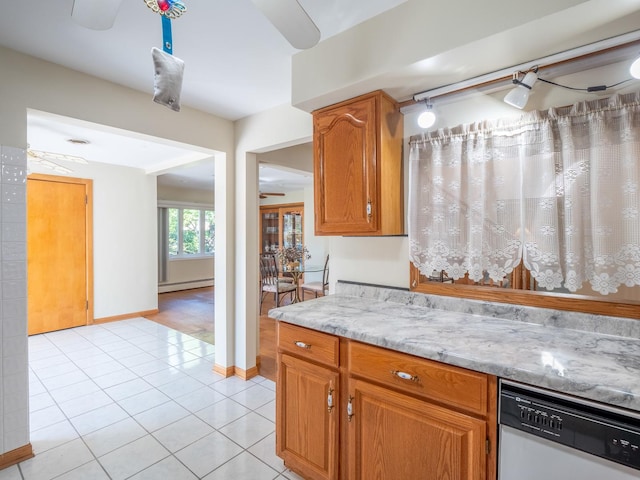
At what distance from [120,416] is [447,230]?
2.52 metres

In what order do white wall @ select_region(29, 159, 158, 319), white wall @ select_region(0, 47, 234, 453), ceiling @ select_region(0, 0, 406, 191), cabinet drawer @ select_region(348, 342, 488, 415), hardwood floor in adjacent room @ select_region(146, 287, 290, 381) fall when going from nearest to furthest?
cabinet drawer @ select_region(348, 342, 488, 415) < ceiling @ select_region(0, 0, 406, 191) < white wall @ select_region(0, 47, 234, 453) < hardwood floor in adjacent room @ select_region(146, 287, 290, 381) < white wall @ select_region(29, 159, 158, 319)

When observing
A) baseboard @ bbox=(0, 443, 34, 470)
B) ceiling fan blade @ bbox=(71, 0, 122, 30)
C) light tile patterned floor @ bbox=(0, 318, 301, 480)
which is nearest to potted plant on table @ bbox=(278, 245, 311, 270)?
light tile patterned floor @ bbox=(0, 318, 301, 480)

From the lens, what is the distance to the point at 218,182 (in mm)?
2947

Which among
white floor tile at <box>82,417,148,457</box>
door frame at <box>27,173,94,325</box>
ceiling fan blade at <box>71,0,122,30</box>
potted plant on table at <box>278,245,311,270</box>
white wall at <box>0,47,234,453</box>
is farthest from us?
potted plant on table at <box>278,245,311,270</box>

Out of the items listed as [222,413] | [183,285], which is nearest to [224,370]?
[222,413]

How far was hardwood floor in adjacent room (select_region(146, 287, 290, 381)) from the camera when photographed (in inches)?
135

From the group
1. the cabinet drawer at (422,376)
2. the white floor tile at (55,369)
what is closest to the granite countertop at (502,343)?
the cabinet drawer at (422,376)

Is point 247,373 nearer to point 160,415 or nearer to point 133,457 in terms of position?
point 160,415

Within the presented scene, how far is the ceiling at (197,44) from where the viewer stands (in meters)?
1.46

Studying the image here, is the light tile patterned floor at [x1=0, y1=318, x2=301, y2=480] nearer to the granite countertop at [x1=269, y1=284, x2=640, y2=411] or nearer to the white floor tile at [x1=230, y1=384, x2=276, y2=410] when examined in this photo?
the white floor tile at [x1=230, y1=384, x2=276, y2=410]

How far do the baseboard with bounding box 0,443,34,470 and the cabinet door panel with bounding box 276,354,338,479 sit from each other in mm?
1469

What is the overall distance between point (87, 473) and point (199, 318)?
3203 millimetres

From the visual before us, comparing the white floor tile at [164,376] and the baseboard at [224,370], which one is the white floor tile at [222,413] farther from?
the white floor tile at [164,376]

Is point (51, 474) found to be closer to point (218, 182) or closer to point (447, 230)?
point (218, 182)
